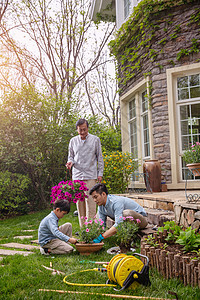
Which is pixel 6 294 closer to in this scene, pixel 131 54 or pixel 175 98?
pixel 175 98

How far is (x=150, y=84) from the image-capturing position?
6789mm

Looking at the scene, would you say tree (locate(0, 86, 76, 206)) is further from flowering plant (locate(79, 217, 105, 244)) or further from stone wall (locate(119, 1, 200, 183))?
flowering plant (locate(79, 217, 105, 244))

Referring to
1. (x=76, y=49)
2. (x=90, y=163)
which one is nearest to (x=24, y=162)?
(x=90, y=163)

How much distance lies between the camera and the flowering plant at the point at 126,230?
3.13m

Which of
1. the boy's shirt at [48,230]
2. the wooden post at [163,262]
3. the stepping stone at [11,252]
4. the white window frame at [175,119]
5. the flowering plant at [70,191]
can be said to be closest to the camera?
the wooden post at [163,262]

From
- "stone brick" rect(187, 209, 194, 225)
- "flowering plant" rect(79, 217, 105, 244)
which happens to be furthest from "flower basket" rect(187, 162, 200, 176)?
"flowering plant" rect(79, 217, 105, 244)

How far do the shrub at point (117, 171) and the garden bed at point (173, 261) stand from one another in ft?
13.5

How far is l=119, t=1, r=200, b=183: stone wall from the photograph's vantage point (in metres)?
6.32

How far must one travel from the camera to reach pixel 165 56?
661cm

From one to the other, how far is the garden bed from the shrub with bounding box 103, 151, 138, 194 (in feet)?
13.5

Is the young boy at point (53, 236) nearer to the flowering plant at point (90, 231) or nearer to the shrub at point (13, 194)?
the flowering plant at point (90, 231)

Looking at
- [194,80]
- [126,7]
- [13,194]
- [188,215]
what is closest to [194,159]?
[188,215]

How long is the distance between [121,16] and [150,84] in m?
3.32

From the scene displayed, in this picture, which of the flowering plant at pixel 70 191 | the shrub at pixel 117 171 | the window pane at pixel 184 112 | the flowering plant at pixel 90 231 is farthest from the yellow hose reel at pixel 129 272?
the window pane at pixel 184 112
